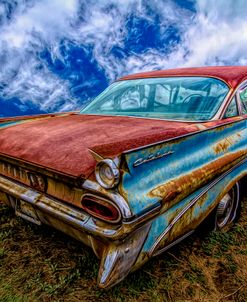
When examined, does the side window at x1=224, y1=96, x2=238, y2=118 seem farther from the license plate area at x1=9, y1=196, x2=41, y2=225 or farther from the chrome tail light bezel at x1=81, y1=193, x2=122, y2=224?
the license plate area at x1=9, y1=196, x2=41, y2=225

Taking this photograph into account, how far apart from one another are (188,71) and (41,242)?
2264 mm

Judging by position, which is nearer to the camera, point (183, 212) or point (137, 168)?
point (137, 168)

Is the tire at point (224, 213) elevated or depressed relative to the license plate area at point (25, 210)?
depressed

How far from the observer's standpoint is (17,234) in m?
2.44

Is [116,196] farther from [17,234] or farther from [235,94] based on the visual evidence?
[235,94]

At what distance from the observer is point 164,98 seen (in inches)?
108

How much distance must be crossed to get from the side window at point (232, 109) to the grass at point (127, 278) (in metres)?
1.09

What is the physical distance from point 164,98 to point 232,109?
658mm

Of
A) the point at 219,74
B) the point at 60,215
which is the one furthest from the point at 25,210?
the point at 219,74

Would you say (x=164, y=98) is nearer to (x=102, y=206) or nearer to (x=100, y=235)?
(x=102, y=206)

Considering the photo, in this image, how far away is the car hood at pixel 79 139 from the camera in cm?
161

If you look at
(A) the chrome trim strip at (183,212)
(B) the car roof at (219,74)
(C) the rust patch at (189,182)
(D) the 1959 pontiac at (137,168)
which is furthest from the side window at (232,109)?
(A) the chrome trim strip at (183,212)

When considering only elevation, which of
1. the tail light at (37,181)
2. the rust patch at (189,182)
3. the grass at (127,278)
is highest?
the rust patch at (189,182)

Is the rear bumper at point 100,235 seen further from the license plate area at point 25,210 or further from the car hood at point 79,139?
the car hood at point 79,139
